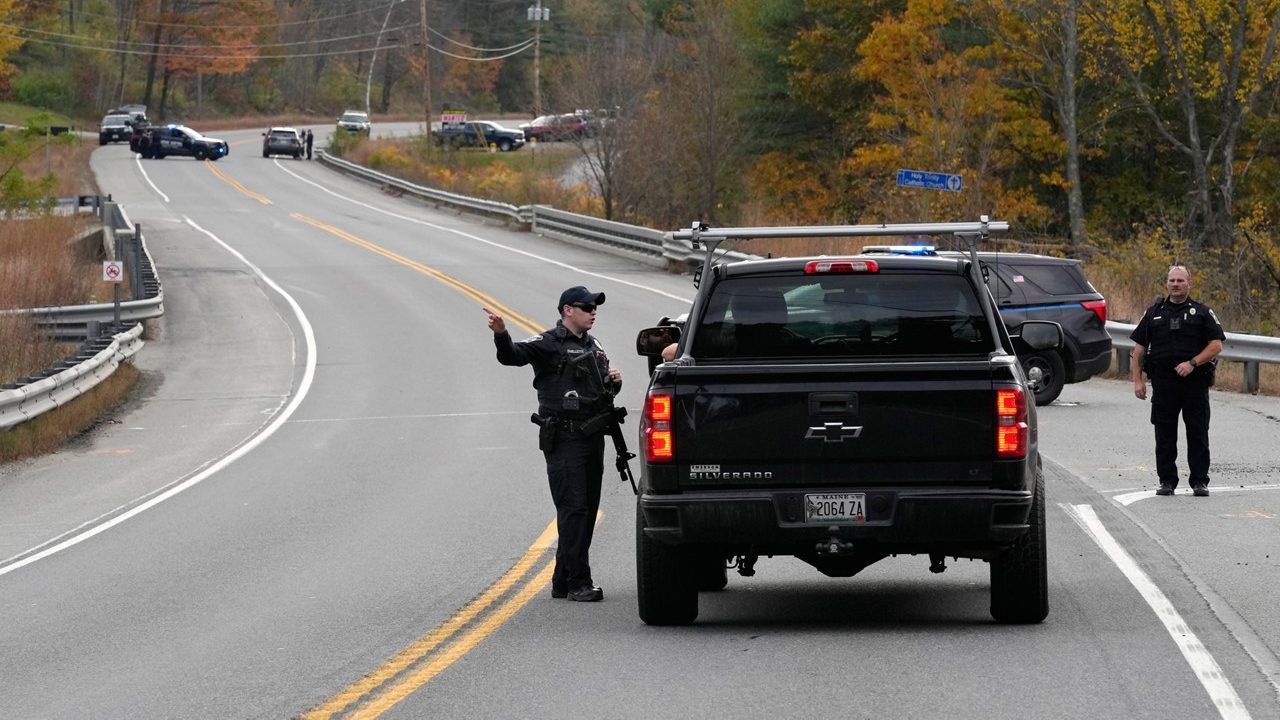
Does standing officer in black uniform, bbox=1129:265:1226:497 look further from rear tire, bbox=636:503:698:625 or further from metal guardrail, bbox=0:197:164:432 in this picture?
metal guardrail, bbox=0:197:164:432

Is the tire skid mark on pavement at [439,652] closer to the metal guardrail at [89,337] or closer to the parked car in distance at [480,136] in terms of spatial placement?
the metal guardrail at [89,337]

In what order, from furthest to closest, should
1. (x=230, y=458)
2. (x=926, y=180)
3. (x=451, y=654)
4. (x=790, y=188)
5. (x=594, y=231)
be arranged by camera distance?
(x=790, y=188)
(x=594, y=231)
(x=926, y=180)
(x=230, y=458)
(x=451, y=654)

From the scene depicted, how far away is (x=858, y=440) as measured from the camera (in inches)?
316

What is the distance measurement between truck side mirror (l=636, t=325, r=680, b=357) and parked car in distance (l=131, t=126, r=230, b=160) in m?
71.5

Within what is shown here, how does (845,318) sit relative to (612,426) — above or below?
above

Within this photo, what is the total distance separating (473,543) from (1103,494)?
5.09m

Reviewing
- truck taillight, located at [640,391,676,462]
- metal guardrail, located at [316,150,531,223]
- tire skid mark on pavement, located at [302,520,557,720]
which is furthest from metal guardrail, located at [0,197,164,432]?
metal guardrail, located at [316,150,531,223]

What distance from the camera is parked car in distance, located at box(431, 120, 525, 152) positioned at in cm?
8350

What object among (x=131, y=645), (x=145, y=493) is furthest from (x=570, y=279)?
(x=131, y=645)

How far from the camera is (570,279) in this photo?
3828 cm

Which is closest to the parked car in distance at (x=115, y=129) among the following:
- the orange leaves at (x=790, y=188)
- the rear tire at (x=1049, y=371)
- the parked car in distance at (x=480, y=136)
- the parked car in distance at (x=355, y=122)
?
the parked car in distance at (x=355, y=122)

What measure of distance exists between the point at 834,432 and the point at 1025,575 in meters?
1.28

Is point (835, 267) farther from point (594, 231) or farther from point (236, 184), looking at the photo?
point (236, 184)

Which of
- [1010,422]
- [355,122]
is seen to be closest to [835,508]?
[1010,422]
